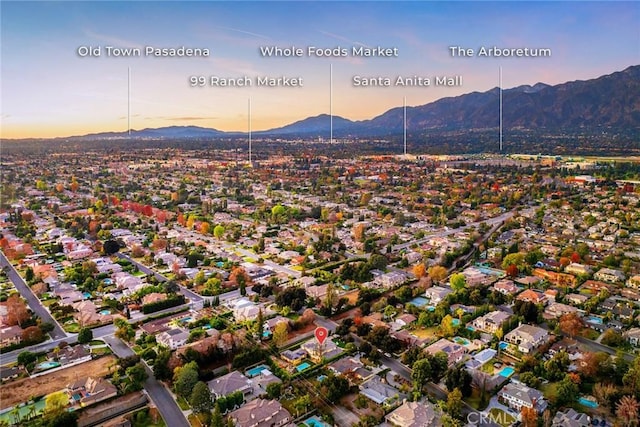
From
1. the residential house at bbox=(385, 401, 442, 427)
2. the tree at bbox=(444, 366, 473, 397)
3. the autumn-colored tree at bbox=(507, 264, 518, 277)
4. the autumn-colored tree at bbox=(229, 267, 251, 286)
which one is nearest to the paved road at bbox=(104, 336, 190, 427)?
the residential house at bbox=(385, 401, 442, 427)

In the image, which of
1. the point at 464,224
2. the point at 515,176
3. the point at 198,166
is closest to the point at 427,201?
the point at 464,224

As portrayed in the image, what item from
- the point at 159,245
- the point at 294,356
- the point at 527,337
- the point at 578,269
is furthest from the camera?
the point at 159,245

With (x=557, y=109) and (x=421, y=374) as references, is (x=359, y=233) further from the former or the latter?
(x=557, y=109)

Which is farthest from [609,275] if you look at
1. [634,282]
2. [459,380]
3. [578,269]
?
[459,380]

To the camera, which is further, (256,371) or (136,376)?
(256,371)

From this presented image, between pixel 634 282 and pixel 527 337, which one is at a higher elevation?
pixel 634 282

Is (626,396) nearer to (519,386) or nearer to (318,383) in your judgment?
(519,386)

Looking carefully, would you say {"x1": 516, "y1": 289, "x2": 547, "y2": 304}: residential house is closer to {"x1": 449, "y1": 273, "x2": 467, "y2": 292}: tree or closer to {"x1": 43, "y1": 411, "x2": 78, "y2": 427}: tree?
{"x1": 449, "y1": 273, "x2": 467, "y2": 292}: tree
